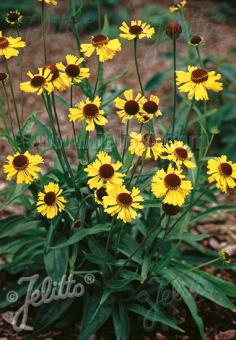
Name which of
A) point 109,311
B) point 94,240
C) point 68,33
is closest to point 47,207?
point 94,240

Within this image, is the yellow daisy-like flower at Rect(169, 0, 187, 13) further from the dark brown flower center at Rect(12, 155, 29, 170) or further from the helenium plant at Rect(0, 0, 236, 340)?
the dark brown flower center at Rect(12, 155, 29, 170)

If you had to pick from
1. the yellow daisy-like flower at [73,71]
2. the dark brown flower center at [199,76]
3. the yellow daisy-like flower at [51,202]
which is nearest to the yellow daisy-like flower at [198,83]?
the dark brown flower center at [199,76]

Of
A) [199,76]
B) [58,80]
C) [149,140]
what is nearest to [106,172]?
[149,140]

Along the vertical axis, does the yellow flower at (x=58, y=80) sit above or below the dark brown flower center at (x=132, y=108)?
above

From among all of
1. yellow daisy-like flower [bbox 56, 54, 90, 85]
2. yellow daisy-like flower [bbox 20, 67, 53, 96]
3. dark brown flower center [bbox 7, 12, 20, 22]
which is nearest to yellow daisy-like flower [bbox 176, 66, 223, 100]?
yellow daisy-like flower [bbox 56, 54, 90, 85]

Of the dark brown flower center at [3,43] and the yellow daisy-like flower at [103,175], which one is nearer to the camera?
the yellow daisy-like flower at [103,175]

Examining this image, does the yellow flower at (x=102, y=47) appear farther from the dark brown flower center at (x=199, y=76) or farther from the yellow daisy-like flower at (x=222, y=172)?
the yellow daisy-like flower at (x=222, y=172)
